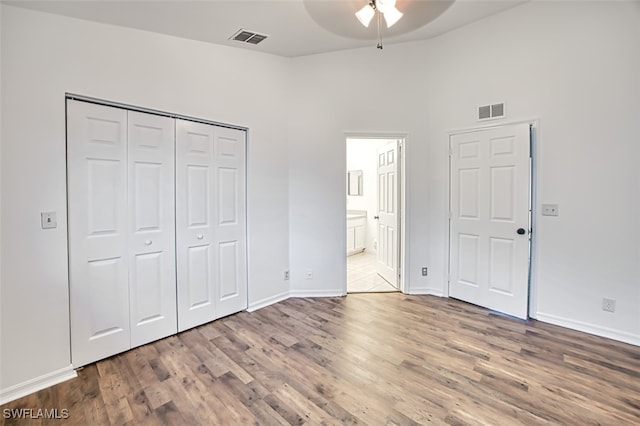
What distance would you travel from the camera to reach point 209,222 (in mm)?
3018

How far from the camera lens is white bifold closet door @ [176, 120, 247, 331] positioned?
2828 mm

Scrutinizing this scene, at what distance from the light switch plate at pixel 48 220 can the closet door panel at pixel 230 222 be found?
4.16 ft

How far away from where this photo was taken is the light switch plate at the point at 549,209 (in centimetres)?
293

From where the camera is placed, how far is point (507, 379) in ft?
6.81

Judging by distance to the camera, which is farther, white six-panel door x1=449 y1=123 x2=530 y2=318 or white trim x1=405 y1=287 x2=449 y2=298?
white trim x1=405 y1=287 x2=449 y2=298

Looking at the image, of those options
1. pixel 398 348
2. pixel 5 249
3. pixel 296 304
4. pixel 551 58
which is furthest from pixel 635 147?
pixel 5 249

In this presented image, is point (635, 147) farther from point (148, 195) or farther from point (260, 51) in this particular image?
point (148, 195)

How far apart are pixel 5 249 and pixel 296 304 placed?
8.31 feet

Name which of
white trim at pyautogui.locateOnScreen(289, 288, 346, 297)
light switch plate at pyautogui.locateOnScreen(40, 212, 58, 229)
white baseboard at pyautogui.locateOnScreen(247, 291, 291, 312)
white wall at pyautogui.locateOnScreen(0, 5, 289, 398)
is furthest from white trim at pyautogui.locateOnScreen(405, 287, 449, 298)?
light switch plate at pyautogui.locateOnScreen(40, 212, 58, 229)

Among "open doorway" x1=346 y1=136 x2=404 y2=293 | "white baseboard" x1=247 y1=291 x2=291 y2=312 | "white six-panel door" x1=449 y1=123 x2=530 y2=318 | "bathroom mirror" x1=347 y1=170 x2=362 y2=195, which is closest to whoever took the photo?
"white six-panel door" x1=449 y1=123 x2=530 y2=318

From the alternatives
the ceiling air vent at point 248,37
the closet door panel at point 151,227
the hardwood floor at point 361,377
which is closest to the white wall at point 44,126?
the closet door panel at point 151,227

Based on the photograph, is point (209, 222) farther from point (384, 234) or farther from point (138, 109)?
point (384, 234)

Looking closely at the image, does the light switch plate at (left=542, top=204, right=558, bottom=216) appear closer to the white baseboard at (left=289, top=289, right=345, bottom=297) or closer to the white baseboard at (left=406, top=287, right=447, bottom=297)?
the white baseboard at (left=406, top=287, right=447, bottom=297)

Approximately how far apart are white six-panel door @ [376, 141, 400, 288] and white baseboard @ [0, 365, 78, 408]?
3453mm
